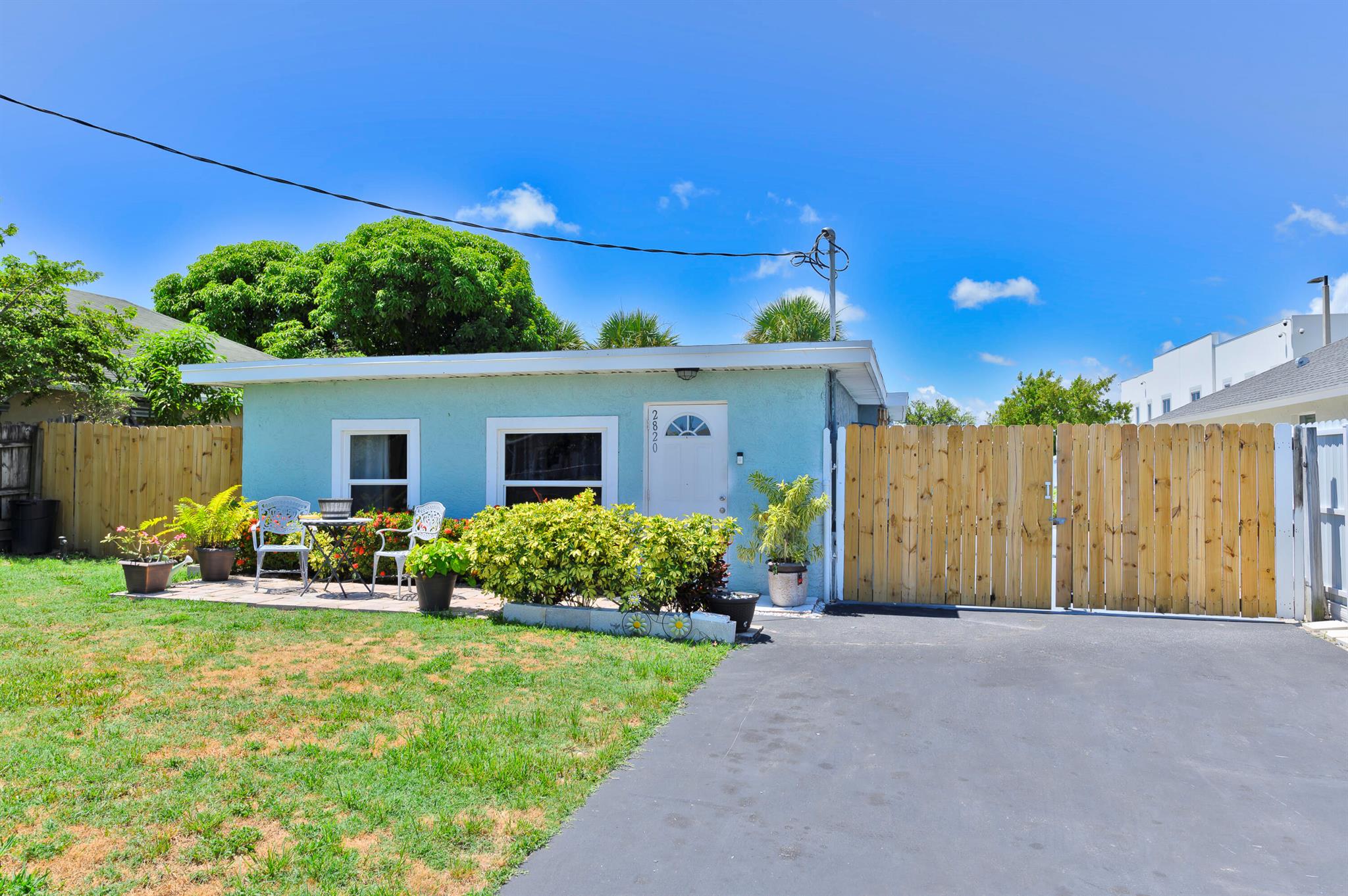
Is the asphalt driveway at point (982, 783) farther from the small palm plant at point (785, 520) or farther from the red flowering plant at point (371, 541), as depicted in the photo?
the red flowering plant at point (371, 541)

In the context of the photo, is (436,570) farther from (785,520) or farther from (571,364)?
(785,520)

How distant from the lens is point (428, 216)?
11.8 meters

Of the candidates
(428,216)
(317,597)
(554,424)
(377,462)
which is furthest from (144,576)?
(428,216)

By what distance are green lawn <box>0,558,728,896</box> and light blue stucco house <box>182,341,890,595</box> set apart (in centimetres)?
278

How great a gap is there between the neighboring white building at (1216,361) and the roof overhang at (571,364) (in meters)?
18.6

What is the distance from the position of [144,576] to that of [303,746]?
18.9ft

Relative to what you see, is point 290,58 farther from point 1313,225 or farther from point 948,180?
point 1313,225

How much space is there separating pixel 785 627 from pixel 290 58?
10.3 meters

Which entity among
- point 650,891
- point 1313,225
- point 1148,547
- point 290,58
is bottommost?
point 650,891

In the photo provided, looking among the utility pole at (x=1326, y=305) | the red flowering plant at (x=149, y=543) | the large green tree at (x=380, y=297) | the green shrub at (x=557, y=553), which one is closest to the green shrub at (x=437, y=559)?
the green shrub at (x=557, y=553)

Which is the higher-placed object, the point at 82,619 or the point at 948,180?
the point at 948,180

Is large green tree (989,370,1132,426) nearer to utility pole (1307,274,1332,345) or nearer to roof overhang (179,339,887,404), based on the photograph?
utility pole (1307,274,1332,345)

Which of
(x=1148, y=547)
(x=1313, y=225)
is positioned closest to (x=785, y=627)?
(x=1148, y=547)

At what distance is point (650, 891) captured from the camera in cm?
262
